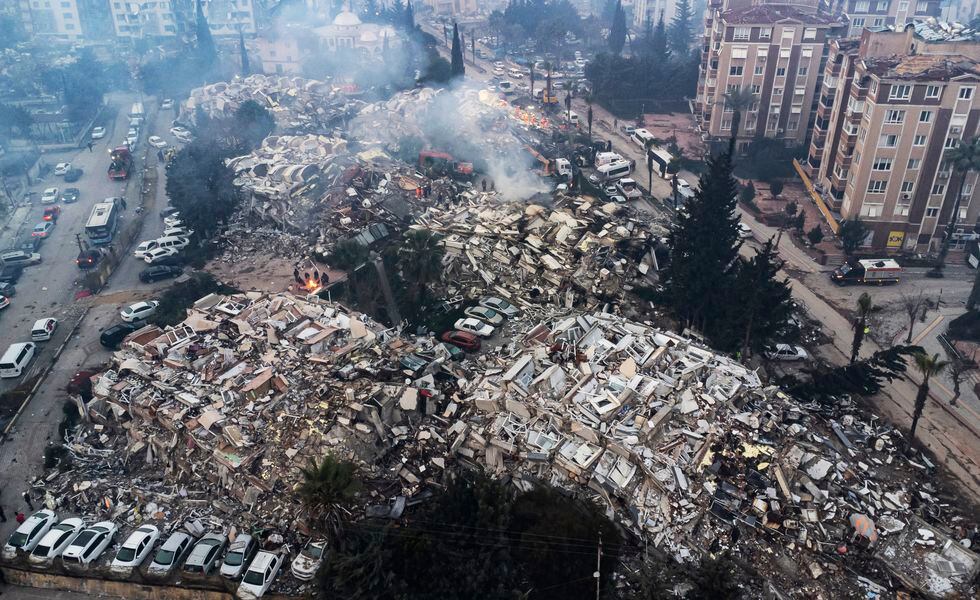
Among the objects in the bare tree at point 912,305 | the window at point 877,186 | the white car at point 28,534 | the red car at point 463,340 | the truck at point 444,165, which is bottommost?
the white car at point 28,534

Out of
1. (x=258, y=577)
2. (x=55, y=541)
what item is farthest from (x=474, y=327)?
(x=55, y=541)

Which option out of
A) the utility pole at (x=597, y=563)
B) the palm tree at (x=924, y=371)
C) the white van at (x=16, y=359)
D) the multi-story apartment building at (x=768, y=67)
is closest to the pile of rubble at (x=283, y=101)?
the white van at (x=16, y=359)

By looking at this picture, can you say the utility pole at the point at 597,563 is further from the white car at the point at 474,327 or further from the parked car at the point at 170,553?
the parked car at the point at 170,553

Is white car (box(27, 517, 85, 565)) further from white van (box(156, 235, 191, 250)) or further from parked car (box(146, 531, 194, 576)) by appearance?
white van (box(156, 235, 191, 250))

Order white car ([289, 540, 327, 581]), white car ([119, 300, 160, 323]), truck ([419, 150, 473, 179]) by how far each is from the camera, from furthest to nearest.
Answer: truck ([419, 150, 473, 179]) < white car ([119, 300, 160, 323]) < white car ([289, 540, 327, 581])

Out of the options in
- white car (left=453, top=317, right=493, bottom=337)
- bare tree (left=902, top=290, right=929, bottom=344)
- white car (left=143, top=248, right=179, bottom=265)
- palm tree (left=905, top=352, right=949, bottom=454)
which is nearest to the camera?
palm tree (left=905, top=352, right=949, bottom=454)

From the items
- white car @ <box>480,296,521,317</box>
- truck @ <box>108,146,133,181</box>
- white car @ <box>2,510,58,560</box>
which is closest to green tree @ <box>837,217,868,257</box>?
white car @ <box>480,296,521,317</box>
